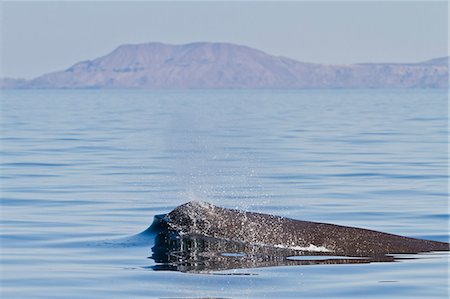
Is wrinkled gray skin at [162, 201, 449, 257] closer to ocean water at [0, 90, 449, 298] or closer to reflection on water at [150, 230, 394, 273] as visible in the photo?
reflection on water at [150, 230, 394, 273]

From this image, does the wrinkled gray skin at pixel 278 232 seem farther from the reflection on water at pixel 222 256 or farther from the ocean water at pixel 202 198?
the ocean water at pixel 202 198

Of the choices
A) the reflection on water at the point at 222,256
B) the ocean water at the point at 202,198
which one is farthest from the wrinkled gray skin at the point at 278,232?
the ocean water at the point at 202,198

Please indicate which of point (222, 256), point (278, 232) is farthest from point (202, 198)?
point (222, 256)

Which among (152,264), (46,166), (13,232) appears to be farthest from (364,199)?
(46,166)

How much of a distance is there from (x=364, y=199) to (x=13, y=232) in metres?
7.14

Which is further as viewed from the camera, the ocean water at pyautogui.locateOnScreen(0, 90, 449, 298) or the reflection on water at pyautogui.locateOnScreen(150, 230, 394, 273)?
the reflection on water at pyautogui.locateOnScreen(150, 230, 394, 273)

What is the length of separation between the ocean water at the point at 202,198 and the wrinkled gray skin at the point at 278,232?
0.48m

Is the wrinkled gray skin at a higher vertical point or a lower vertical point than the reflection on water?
higher

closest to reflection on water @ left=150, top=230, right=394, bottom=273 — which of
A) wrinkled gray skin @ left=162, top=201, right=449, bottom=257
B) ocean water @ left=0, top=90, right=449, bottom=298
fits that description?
wrinkled gray skin @ left=162, top=201, right=449, bottom=257

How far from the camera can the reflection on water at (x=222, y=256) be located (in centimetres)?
1136

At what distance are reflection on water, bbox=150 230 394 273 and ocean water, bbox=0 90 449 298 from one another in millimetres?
206

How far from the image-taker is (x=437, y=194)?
20531 mm

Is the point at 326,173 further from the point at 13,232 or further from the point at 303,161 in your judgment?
the point at 13,232

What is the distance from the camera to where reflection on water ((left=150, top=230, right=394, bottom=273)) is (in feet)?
37.3
